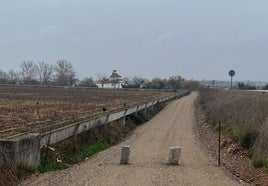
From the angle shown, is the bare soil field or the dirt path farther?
the bare soil field

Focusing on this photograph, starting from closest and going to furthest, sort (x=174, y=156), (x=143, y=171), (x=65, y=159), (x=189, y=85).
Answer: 1. (x=143, y=171)
2. (x=174, y=156)
3. (x=65, y=159)
4. (x=189, y=85)

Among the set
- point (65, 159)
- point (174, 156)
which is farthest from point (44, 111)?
point (174, 156)

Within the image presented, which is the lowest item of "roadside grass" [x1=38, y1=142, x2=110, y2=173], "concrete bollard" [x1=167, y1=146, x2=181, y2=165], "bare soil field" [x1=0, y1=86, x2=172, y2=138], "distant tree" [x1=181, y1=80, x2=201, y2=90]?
"roadside grass" [x1=38, y1=142, x2=110, y2=173]

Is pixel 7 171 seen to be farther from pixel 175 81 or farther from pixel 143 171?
pixel 175 81

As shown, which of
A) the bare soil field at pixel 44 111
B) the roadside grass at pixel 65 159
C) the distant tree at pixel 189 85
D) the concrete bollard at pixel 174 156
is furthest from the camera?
the distant tree at pixel 189 85

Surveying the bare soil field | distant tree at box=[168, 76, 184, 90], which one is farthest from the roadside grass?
distant tree at box=[168, 76, 184, 90]

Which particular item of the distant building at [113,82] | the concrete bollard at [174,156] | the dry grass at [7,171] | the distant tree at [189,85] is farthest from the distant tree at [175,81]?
the dry grass at [7,171]

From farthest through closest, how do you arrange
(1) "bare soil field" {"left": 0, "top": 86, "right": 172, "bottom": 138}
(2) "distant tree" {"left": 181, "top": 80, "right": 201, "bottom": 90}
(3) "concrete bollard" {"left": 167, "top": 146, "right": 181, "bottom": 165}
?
1. (2) "distant tree" {"left": 181, "top": 80, "right": 201, "bottom": 90}
2. (1) "bare soil field" {"left": 0, "top": 86, "right": 172, "bottom": 138}
3. (3) "concrete bollard" {"left": 167, "top": 146, "right": 181, "bottom": 165}

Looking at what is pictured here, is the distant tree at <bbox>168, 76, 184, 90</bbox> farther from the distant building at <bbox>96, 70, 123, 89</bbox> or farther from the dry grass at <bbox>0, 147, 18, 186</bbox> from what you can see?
the dry grass at <bbox>0, 147, 18, 186</bbox>

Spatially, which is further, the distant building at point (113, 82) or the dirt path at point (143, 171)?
the distant building at point (113, 82)

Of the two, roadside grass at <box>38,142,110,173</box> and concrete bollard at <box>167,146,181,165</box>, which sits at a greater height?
concrete bollard at <box>167,146,181,165</box>

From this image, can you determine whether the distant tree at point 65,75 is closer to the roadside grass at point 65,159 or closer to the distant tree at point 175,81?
the distant tree at point 175,81

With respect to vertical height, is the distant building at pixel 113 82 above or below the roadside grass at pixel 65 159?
above

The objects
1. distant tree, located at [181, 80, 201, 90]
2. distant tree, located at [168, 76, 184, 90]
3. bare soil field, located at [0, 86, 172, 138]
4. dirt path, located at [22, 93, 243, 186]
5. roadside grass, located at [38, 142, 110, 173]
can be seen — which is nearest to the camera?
dirt path, located at [22, 93, 243, 186]
